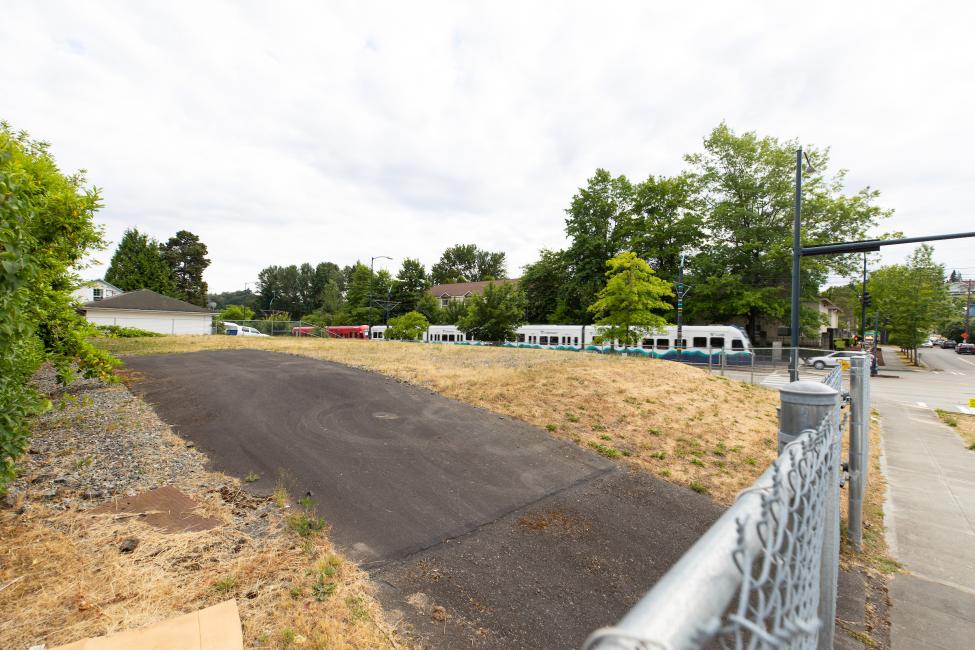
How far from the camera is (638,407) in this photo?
9500mm

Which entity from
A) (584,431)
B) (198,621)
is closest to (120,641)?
(198,621)

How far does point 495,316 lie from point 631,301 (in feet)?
58.4

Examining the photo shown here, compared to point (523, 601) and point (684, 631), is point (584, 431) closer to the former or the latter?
point (523, 601)

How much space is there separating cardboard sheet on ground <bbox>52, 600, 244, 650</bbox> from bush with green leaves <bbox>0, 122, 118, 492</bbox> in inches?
84.3

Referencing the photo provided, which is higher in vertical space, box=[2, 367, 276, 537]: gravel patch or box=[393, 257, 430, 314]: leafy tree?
box=[393, 257, 430, 314]: leafy tree

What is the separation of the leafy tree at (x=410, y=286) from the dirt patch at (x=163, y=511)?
5807 centimetres

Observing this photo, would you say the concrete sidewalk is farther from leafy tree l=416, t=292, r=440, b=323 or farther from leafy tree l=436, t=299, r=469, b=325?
leafy tree l=416, t=292, r=440, b=323

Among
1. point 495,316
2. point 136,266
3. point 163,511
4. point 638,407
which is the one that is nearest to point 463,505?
point 163,511

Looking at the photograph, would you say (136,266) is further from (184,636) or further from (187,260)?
(184,636)

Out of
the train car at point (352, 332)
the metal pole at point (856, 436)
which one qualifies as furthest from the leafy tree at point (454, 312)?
the metal pole at point (856, 436)

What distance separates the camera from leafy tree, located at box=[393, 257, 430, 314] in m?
62.9

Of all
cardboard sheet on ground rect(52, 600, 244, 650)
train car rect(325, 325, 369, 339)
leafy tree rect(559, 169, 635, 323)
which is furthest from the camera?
train car rect(325, 325, 369, 339)

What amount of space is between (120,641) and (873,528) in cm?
762

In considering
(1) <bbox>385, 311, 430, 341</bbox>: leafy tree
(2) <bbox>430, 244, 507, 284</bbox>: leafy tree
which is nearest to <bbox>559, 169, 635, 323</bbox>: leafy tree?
(1) <bbox>385, 311, 430, 341</bbox>: leafy tree
